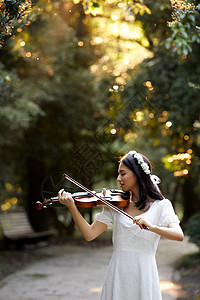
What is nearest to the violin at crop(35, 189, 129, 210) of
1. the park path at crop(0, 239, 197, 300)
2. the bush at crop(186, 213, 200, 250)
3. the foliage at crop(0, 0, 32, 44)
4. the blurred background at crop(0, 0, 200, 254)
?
the foliage at crop(0, 0, 32, 44)

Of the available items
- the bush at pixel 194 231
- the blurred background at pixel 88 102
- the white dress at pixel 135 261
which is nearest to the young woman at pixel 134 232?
the white dress at pixel 135 261

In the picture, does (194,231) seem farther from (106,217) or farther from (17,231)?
(106,217)

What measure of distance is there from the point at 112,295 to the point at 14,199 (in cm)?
1010

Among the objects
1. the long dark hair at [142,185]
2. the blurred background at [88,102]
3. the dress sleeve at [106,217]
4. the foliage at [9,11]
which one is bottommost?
the blurred background at [88,102]

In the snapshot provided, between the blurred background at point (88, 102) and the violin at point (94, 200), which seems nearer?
the violin at point (94, 200)

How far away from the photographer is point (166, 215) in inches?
98.7

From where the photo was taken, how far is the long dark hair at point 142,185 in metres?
2.65

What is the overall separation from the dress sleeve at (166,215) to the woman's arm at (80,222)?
1.27ft

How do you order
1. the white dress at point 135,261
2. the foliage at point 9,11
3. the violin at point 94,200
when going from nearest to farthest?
the white dress at point 135,261, the violin at point 94,200, the foliage at point 9,11

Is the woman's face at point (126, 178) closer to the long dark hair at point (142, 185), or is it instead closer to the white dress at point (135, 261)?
the long dark hair at point (142, 185)

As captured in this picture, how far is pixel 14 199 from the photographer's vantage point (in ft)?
40.6

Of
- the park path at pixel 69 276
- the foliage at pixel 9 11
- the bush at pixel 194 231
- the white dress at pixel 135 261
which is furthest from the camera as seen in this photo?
the bush at pixel 194 231

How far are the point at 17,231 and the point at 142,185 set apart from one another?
24.0ft

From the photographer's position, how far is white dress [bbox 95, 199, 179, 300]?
2.57 meters
